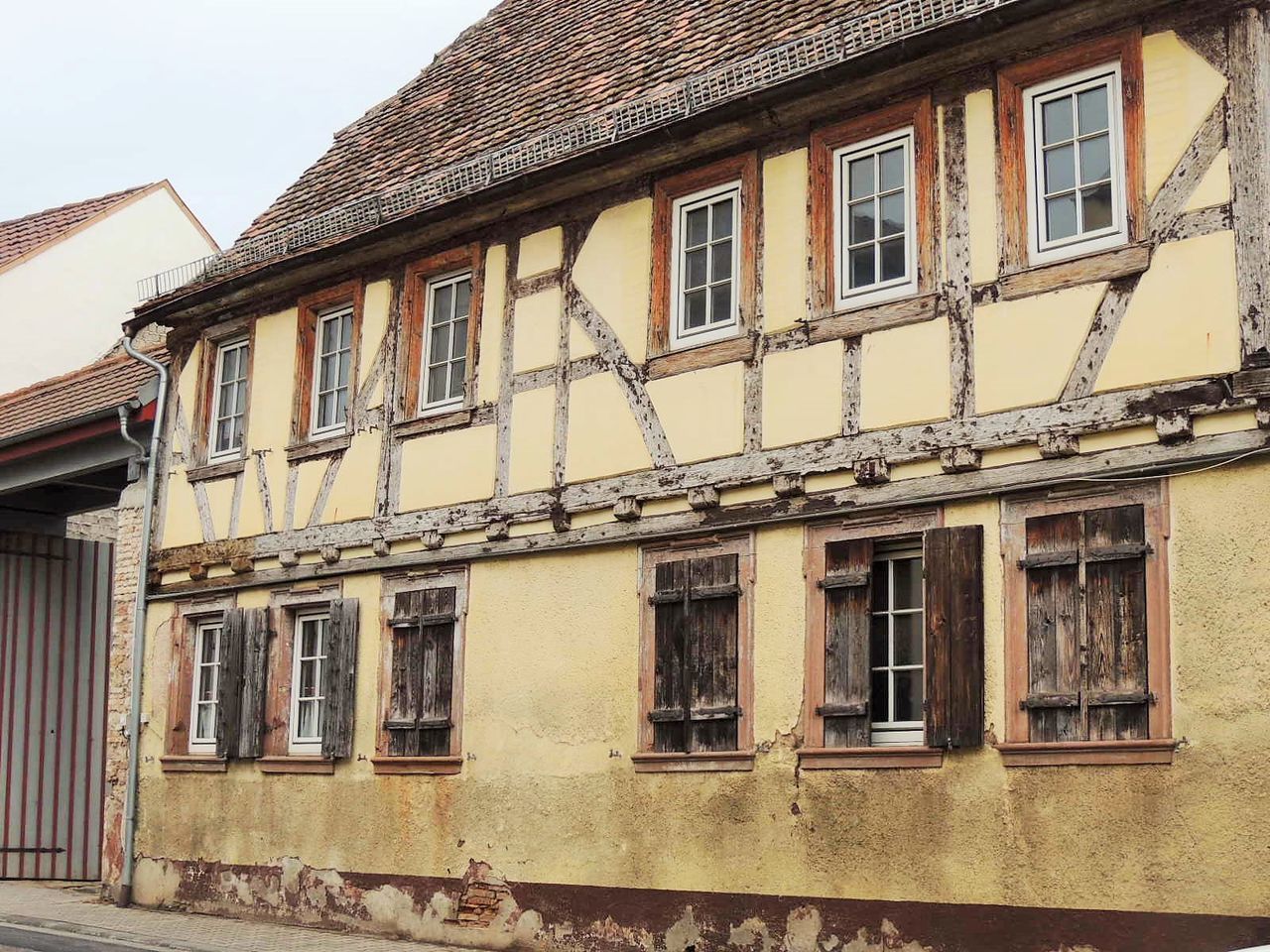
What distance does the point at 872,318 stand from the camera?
1012 cm

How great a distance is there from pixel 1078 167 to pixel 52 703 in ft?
46.6

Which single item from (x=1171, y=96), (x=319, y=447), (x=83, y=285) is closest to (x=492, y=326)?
(x=319, y=447)

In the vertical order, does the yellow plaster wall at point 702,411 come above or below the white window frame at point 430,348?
below

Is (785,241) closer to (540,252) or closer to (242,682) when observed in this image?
(540,252)

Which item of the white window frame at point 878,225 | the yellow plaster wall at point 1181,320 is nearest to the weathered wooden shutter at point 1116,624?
the yellow plaster wall at point 1181,320

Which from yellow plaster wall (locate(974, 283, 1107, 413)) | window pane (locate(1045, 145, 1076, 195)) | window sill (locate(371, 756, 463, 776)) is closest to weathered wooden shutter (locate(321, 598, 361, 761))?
window sill (locate(371, 756, 463, 776))

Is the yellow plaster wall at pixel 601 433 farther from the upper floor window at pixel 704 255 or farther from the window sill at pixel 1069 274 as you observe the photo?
the window sill at pixel 1069 274

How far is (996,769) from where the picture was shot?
29.7 feet

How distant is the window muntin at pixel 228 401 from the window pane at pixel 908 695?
25.4 feet

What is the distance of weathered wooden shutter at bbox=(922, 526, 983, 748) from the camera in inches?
362

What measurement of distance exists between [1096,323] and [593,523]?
13.4ft

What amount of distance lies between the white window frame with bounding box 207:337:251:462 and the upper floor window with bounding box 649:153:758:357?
5361mm

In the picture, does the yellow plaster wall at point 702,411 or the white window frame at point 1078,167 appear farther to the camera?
the yellow plaster wall at point 702,411

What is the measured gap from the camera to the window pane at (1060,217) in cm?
939
